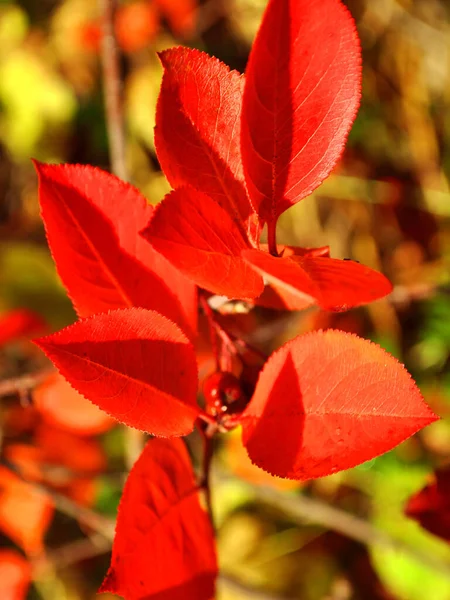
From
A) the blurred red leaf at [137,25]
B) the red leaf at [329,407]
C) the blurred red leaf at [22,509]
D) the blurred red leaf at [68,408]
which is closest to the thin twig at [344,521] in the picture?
the blurred red leaf at [68,408]

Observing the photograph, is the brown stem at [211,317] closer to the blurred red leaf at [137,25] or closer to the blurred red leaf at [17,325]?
the blurred red leaf at [17,325]

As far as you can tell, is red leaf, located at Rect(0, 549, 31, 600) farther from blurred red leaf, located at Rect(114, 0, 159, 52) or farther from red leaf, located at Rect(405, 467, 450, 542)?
blurred red leaf, located at Rect(114, 0, 159, 52)

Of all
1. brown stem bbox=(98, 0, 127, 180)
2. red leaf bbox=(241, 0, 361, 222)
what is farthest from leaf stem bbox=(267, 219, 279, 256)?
brown stem bbox=(98, 0, 127, 180)

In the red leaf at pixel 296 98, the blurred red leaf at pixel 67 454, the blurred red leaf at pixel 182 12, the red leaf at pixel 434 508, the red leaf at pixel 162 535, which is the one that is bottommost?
the blurred red leaf at pixel 67 454

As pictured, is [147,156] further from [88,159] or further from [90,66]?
[90,66]

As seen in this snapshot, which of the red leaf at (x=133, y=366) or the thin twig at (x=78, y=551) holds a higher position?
the red leaf at (x=133, y=366)

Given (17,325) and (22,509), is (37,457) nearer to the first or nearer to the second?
(22,509)

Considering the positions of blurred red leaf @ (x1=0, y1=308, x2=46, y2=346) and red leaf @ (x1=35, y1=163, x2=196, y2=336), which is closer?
red leaf @ (x1=35, y1=163, x2=196, y2=336)
